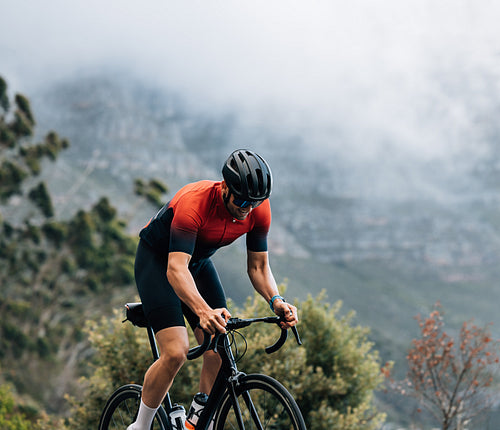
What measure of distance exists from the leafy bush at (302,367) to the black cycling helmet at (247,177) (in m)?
3.19

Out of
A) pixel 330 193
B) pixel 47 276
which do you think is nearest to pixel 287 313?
pixel 47 276

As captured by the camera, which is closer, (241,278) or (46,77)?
(241,278)

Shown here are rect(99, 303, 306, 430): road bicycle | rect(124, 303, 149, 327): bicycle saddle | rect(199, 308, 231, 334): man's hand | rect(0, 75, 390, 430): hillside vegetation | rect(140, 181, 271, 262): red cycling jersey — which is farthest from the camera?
rect(0, 75, 390, 430): hillside vegetation

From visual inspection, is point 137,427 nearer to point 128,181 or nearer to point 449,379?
point 449,379

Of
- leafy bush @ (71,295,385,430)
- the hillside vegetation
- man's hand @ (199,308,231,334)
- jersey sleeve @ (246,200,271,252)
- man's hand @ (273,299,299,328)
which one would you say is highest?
the hillside vegetation

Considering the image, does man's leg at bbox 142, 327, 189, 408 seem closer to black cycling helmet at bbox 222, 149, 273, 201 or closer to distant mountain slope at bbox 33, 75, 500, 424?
black cycling helmet at bbox 222, 149, 273, 201

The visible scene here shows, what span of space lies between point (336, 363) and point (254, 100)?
198 m

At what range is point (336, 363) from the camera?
6352mm

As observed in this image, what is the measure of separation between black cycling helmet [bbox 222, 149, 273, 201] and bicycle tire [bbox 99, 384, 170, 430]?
5.03ft

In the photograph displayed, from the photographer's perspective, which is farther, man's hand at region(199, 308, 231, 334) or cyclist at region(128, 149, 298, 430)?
cyclist at region(128, 149, 298, 430)

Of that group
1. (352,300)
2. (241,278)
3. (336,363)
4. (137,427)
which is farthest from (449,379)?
(352,300)

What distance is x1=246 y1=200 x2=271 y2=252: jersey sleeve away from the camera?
2982mm

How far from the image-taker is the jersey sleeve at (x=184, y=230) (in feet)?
8.93

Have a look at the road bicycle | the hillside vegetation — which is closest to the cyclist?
the road bicycle
